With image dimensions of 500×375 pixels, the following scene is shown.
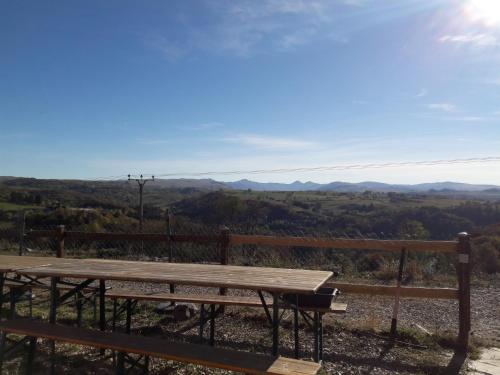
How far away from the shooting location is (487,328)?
605 centimetres

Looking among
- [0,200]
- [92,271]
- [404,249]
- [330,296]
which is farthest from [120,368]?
[0,200]

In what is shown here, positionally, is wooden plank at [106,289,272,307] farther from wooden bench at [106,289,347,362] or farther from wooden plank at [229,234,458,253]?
wooden plank at [229,234,458,253]

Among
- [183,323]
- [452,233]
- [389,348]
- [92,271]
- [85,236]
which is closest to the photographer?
[92,271]

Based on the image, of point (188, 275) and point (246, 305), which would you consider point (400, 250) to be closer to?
point (246, 305)

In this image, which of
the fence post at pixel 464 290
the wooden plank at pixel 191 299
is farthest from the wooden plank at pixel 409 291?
the wooden plank at pixel 191 299

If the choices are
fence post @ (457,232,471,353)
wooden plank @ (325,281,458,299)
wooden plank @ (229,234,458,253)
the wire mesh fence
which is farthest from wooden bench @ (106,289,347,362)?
the wire mesh fence

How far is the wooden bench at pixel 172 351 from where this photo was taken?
10.2ft

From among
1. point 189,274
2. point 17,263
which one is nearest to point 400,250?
point 189,274

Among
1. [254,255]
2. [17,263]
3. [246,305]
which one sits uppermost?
[17,263]

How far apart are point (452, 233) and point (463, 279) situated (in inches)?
768

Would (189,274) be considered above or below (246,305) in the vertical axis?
above

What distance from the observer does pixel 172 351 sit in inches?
134

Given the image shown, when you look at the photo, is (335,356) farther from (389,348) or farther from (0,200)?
(0,200)

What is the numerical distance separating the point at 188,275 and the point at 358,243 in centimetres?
251
